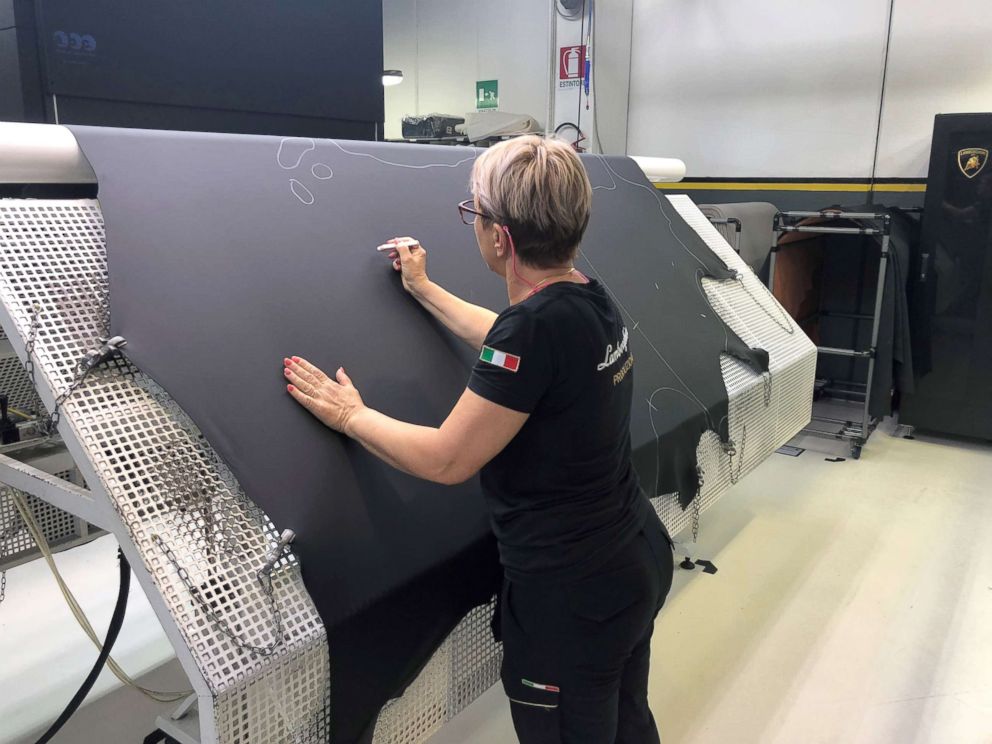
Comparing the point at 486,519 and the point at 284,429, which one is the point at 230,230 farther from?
the point at 486,519

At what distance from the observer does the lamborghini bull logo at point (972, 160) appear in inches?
150

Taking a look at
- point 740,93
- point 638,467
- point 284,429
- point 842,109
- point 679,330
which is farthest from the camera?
point 740,93

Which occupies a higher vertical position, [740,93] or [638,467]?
[740,93]

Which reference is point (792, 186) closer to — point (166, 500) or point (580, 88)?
point (580, 88)

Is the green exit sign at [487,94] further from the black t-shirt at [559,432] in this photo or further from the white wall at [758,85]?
the black t-shirt at [559,432]

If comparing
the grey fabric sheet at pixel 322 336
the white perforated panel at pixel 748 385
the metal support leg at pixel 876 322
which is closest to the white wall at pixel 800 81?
the metal support leg at pixel 876 322

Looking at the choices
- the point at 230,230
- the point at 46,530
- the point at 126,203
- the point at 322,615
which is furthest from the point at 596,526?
the point at 46,530

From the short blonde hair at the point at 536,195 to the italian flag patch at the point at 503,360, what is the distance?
198mm

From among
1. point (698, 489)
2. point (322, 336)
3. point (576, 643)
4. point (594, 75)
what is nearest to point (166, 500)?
point (322, 336)

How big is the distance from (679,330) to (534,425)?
1114 millimetres

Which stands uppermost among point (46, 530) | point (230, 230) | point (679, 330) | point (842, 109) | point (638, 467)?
point (842, 109)

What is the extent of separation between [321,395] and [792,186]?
4.52m

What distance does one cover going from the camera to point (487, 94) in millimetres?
6078

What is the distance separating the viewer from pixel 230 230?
50.9 inches
